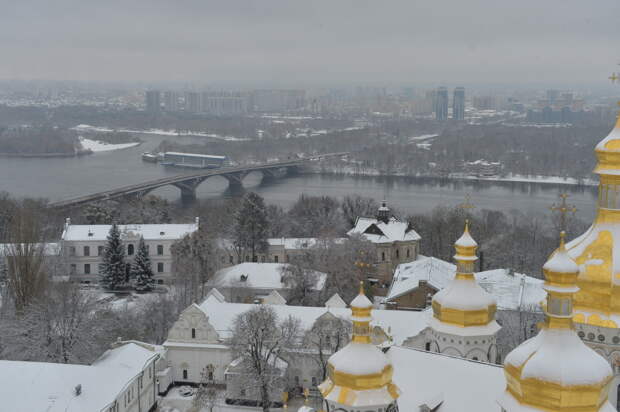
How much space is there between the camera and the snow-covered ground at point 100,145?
3693 inches

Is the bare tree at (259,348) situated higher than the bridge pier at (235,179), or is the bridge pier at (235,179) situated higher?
the bare tree at (259,348)

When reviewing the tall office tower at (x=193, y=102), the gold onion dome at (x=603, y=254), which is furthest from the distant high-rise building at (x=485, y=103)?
the gold onion dome at (x=603, y=254)

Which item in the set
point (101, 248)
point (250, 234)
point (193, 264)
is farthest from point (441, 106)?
point (193, 264)

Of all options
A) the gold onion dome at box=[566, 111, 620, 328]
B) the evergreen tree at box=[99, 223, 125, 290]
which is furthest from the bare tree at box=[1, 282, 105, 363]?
the gold onion dome at box=[566, 111, 620, 328]

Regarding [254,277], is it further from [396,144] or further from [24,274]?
[396,144]

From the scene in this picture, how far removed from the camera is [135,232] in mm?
28500

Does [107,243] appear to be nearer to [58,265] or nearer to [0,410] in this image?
[58,265]

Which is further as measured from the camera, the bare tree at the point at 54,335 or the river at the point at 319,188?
the river at the point at 319,188

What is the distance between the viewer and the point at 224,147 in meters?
88.7

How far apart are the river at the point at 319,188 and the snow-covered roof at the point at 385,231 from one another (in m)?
16.4

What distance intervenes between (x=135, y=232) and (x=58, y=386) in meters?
15.4

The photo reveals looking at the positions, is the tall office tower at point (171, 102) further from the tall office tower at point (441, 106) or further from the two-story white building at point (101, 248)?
the two-story white building at point (101, 248)

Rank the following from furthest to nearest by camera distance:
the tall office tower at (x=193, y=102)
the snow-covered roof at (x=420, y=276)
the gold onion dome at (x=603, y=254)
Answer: the tall office tower at (x=193, y=102)
the snow-covered roof at (x=420, y=276)
the gold onion dome at (x=603, y=254)

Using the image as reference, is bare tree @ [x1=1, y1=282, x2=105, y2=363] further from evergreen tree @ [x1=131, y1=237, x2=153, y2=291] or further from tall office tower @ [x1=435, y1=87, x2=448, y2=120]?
tall office tower @ [x1=435, y1=87, x2=448, y2=120]
